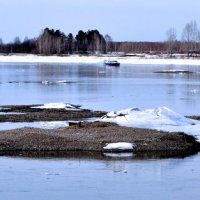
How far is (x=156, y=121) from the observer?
24016mm

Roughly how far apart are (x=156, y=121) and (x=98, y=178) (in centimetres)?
866

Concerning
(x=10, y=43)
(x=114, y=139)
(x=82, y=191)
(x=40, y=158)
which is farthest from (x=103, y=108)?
(x=10, y=43)

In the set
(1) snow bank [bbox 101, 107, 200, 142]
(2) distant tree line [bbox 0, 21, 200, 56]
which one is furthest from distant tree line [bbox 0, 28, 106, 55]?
(1) snow bank [bbox 101, 107, 200, 142]

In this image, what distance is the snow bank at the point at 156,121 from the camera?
2334 cm

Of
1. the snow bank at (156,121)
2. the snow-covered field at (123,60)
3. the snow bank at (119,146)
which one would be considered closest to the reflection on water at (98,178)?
the snow bank at (119,146)

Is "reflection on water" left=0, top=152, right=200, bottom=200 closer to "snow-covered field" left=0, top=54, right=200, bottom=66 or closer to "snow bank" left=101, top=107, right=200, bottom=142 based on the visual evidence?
"snow bank" left=101, top=107, right=200, bottom=142

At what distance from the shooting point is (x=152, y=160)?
18328 mm

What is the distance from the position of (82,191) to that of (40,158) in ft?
14.4

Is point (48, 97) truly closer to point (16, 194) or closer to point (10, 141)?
point (10, 141)

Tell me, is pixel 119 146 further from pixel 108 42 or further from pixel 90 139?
pixel 108 42

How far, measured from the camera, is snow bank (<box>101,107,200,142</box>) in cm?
2334

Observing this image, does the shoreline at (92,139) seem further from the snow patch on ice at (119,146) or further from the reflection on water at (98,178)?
the reflection on water at (98,178)

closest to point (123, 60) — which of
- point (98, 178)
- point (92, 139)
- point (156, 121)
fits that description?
point (156, 121)

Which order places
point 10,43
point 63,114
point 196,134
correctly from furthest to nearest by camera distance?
1. point 10,43
2. point 63,114
3. point 196,134
